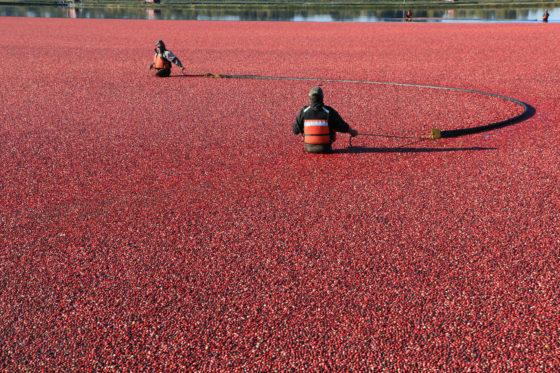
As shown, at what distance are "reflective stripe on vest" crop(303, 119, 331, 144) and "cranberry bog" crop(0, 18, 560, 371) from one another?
0.32m

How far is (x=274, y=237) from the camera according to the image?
219 inches

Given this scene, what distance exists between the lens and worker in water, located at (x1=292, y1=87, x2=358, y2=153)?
7.68 metres

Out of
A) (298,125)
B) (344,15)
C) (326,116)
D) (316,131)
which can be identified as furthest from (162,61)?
(344,15)

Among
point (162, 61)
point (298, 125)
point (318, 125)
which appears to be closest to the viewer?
point (318, 125)

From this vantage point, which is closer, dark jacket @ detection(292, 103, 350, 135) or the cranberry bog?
the cranberry bog

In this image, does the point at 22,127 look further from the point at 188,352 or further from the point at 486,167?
the point at 486,167

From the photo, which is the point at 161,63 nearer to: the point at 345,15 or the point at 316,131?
the point at 316,131

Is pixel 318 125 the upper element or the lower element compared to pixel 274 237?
upper

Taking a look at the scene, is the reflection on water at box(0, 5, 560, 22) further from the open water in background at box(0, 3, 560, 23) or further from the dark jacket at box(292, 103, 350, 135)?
the dark jacket at box(292, 103, 350, 135)

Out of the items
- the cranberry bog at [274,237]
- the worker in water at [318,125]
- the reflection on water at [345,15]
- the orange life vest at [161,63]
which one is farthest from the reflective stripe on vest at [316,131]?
the reflection on water at [345,15]

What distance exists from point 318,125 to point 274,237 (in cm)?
282

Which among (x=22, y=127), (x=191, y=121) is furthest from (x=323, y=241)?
(x=22, y=127)

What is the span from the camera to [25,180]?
23.7ft

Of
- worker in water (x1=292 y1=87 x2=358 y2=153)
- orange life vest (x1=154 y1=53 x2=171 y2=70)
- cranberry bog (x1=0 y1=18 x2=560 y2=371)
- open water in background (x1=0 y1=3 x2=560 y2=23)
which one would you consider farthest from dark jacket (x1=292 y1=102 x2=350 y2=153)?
open water in background (x1=0 y1=3 x2=560 y2=23)
